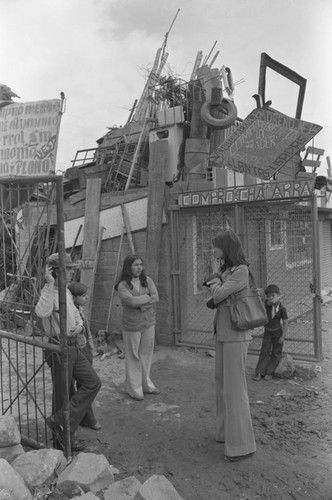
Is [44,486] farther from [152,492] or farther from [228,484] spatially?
[228,484]

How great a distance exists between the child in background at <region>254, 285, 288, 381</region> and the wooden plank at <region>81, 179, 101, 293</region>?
3155 mm

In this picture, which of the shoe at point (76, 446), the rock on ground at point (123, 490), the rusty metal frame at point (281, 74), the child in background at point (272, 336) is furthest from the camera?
the rusty metal frame at point (281, 74)

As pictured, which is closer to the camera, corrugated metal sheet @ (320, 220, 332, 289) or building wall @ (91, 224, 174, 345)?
building wall @ (91, 224, 174, 345)

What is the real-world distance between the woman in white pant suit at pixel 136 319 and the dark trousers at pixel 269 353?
1.55 m

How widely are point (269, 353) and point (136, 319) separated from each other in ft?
6.28

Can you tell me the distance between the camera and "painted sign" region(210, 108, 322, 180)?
613cm

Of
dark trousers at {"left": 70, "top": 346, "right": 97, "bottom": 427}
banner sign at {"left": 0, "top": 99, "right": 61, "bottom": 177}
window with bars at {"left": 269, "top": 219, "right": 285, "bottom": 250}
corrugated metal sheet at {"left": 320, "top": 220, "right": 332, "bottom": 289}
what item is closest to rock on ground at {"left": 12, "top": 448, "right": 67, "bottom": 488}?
dark trousers at {"left": 70, "top": 346, "right": 97, "bottom": 427}

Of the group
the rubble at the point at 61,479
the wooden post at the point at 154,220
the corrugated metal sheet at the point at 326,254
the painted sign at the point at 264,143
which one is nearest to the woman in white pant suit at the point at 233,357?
the rubble at the point at 61,479

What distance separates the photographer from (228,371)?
350 cm

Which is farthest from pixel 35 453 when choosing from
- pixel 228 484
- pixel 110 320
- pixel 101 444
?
pixel 110 320

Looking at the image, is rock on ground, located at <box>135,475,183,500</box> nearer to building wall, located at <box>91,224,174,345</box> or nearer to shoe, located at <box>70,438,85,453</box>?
shoe, located at <box>70,438,85,453</box>

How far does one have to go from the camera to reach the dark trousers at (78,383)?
357 cm

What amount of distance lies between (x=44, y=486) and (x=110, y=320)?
4.25 metres

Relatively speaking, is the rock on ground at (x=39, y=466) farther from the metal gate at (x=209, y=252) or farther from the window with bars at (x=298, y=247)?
the window with bars at (x=298, y=247)
